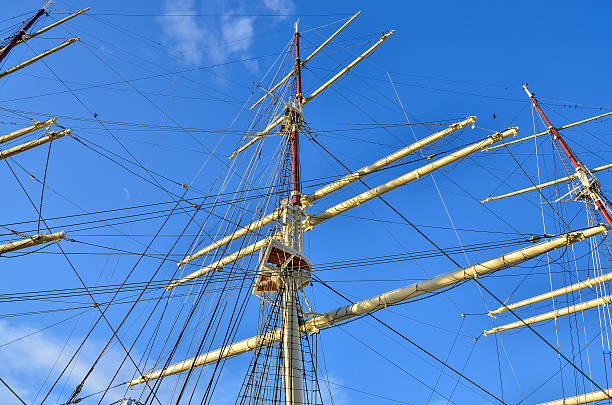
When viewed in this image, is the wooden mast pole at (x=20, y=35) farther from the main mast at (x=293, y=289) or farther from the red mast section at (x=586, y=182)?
the red mast section at (x=586, y=182)

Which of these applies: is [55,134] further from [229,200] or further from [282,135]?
[282,135]

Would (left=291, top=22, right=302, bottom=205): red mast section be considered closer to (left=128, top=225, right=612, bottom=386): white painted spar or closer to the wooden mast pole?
(left=128, top=225, right=612, bottom=386): white painted spar

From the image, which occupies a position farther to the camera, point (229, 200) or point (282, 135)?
point (282, 135)

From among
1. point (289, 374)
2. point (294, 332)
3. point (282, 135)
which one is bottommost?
point (289, 374)

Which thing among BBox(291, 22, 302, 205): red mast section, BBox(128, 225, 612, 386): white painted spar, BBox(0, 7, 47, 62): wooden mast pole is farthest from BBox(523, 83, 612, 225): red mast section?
BBox(0, 7, 47, 62): wooden mast pole

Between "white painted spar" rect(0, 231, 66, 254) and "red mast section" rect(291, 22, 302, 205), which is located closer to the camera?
"white painted spar" rect(0, 231, 66, 254)

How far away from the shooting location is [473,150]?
15.5 m

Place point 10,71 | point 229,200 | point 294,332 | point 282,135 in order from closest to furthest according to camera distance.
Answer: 1. point 294,332
2. point 229,200
3. point 10,71
4. point 282,135

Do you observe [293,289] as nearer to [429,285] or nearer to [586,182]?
[429,285]

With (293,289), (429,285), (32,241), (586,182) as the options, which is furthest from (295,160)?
(586,182)

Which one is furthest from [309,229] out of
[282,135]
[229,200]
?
[229,200]

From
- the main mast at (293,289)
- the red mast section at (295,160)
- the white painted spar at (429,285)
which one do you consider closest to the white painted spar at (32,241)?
the white painted spar at (429,285)

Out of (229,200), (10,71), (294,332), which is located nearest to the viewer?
(294,332)

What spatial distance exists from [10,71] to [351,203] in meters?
13.0
